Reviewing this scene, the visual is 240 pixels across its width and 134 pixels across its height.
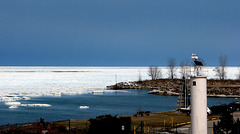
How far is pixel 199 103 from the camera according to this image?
17.6m

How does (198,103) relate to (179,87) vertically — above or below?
above

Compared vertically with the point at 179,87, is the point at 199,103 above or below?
above

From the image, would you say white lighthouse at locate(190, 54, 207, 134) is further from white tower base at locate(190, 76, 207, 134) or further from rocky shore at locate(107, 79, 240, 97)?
rocky shore at locate(107, 79, 240, 97)

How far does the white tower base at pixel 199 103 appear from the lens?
57.7ft

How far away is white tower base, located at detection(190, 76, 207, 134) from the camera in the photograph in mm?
17578

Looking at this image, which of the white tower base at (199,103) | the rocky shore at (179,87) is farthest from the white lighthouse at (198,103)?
the rocky shore at (179,87)

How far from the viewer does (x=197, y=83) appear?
57.9ft

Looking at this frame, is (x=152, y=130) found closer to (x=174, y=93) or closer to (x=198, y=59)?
(x=198, y=59)

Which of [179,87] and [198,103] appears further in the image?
[179,87]

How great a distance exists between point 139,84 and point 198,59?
98935 mm

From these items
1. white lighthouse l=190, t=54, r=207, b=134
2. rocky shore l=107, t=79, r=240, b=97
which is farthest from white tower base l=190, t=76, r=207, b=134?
rocky shore l=107, t=79, r=240, b=97

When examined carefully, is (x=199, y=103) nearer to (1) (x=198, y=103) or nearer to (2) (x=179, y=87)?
(1) (x=198, y=103)

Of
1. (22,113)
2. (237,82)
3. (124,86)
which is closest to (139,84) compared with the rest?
(124,86)

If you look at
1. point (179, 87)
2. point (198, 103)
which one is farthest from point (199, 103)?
point (179, 87)
